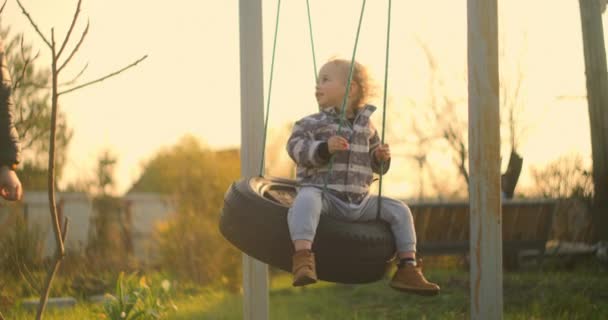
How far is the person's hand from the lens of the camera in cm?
293

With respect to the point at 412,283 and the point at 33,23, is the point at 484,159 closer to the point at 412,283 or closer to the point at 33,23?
the point at 412,283

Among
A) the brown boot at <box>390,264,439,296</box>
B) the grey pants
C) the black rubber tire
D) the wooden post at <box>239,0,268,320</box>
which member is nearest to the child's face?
the grey pants

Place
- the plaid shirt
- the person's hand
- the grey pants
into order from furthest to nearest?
the plaid shirt
the grey pants
the person's hand

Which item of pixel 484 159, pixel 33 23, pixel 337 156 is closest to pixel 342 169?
pixel 337 156

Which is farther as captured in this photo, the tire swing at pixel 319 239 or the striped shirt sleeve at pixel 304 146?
the striped shirt sleeve at pixel 304 146

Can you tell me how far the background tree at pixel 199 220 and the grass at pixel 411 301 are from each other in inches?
16.5

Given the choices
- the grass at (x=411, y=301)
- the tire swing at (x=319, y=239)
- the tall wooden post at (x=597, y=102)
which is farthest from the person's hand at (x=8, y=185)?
the tall wooden post at (x=597, y=102)

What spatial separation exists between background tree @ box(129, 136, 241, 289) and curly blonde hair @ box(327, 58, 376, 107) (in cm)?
565

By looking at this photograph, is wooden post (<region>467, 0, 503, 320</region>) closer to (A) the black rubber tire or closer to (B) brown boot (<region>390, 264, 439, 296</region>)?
(B) brown boot (<region>390, 264, 439, 296</region>)

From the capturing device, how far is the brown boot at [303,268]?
9.93 feet

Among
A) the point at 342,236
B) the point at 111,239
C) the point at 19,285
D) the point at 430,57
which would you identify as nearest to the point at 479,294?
the point at 342,236

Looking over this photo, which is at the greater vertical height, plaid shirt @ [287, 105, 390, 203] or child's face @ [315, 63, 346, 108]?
child's face @ [315, 63, 346, 108]

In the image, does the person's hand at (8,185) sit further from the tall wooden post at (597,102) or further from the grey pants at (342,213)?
the tall wooden post at (597,102)

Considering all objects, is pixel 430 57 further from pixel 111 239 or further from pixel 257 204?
pixel 257 204
